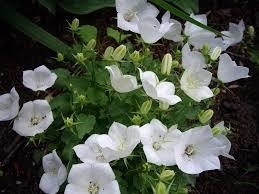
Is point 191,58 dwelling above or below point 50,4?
above

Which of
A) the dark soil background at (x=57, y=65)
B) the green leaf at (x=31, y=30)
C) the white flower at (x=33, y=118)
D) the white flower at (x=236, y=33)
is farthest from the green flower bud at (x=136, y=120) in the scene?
the white flower at (x=236, y=33)

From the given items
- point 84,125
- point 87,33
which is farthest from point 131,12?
point 84,125

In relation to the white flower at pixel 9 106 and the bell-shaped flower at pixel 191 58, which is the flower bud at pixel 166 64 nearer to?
the bell-shaped flower at pixel 191 58

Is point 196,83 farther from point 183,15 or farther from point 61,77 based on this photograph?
point 61,77

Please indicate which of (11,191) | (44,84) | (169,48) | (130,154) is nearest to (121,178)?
(130,154)

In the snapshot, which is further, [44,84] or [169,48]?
[169,48]

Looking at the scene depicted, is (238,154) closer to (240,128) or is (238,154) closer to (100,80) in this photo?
(240,128)

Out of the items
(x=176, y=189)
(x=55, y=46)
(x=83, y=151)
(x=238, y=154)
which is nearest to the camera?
(x=83, y=151)
